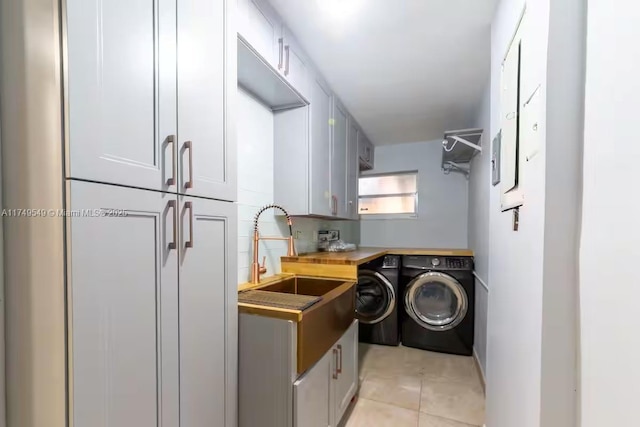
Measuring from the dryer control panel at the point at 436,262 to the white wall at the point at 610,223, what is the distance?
2225 millimetres

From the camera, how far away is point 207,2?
1050 mm

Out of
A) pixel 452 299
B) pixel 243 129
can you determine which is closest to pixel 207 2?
pixel 243 129

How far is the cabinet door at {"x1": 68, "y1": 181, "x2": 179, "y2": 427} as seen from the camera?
26.1 inches

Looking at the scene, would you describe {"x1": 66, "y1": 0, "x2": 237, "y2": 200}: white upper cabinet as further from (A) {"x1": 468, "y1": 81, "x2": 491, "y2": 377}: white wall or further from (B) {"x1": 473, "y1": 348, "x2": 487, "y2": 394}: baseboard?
(B) {"x1": 473, "y1": 348, "x2": 487, "y2": 394}: baseboard

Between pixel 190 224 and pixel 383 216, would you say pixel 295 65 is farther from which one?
pixel 383 216

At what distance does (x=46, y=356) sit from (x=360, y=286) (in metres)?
2.64

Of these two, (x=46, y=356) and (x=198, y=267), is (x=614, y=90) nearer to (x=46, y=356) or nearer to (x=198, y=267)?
(x=198, y=267)

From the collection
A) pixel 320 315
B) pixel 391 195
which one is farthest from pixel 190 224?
pixel 391 195

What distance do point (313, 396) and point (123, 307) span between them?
3.26 ft

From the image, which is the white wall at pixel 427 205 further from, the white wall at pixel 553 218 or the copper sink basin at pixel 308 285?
the white wall at pixel 553 218

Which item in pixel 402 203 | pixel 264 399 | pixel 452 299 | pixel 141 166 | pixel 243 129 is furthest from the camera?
pixel 402 203

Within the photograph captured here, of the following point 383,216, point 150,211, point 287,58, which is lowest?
point 383,216

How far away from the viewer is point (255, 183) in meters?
1.98

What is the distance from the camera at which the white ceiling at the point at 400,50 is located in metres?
1.49
